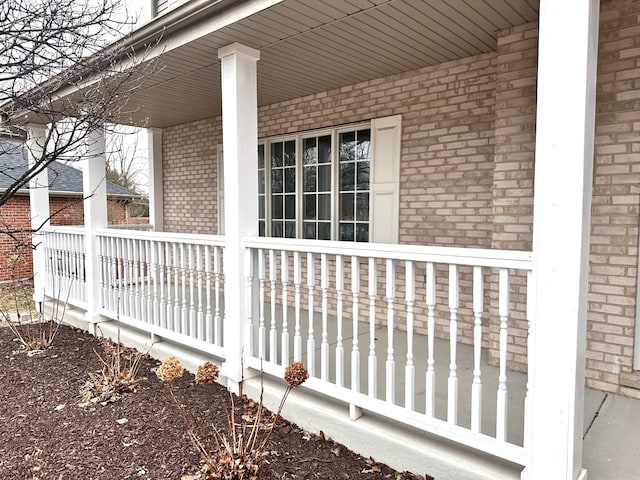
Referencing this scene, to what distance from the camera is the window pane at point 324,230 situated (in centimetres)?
565

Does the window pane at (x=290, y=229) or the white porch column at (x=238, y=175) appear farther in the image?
the window pane at (x=290, y=229)

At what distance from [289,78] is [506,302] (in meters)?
3.60

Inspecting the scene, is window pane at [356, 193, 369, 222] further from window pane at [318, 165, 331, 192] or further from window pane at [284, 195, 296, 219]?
window pane at [284, 195, 296, 219]

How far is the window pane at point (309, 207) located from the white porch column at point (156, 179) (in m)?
3.36

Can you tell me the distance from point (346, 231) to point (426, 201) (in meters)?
1.19

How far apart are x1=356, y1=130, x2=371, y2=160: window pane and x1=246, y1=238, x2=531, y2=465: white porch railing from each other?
1.28 meters

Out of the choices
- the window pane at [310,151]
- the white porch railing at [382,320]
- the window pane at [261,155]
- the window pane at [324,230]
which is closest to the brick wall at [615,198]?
the white porch railing at [382,320]

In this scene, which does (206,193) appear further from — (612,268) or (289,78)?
(612,268)

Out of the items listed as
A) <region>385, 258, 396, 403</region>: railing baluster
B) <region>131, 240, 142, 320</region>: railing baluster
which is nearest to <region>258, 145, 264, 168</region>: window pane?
<region>131, 240, 142, 320</region>: railing baluster

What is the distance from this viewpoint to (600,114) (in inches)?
125

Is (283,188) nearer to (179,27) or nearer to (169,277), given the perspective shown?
(169,277)

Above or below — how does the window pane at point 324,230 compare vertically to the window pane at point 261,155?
below

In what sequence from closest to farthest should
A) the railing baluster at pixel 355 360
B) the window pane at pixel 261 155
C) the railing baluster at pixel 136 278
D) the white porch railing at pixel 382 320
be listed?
the white porch railing at pixel 382 320 → the railing baluster at pixel 355 360 → the railing baluster at pixel 136 278 → the window pane at pixel 261 155

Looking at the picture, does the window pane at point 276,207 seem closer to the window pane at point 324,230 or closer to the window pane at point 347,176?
the window pane at point 324,230
